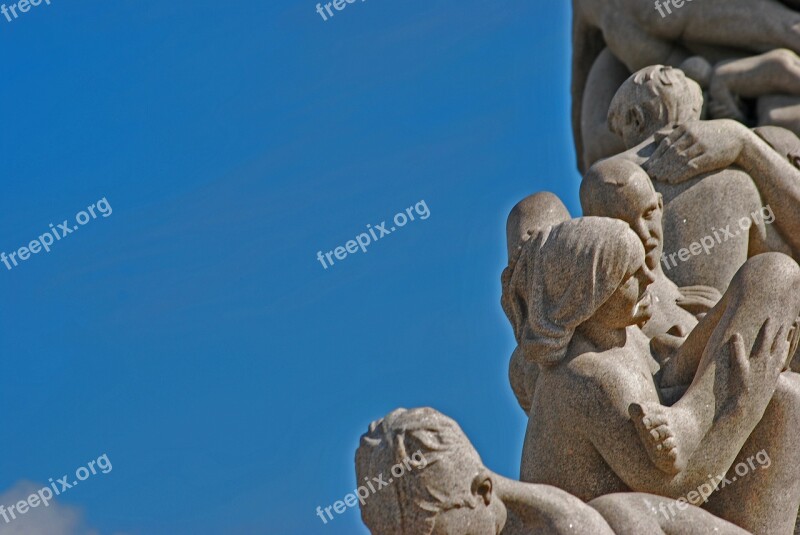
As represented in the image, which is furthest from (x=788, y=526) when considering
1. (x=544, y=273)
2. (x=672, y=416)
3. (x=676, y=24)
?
(x=676, y=24)

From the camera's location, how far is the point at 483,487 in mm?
5879

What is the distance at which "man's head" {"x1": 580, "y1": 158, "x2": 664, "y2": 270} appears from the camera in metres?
7.91

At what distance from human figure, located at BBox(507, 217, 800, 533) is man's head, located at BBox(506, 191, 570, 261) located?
1.09 m

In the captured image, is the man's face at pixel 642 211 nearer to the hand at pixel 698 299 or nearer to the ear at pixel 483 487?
the hand at pixel 698 299

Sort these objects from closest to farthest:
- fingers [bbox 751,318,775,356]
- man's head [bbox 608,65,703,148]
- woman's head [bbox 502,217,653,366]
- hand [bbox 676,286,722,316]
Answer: woman's head [bbox 502,217,653,366] < fingers [bbox 751,318,775,356] < hand [bbox 676,286,722,316] < man's head [bbox 608,65,703,148]

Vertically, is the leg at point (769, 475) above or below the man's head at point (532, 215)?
below

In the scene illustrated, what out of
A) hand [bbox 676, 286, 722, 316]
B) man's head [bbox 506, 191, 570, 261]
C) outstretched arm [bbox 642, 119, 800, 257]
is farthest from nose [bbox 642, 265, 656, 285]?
outstretched arm [bbox 642, 119, 800, 257]

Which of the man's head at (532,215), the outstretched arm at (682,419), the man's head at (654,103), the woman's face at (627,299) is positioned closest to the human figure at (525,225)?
the man's head at (532,215)

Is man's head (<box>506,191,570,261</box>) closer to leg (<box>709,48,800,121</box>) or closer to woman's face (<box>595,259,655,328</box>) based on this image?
woman's face (<box>595,259,655,328</box>)

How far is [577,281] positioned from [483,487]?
Result: 1277 mm

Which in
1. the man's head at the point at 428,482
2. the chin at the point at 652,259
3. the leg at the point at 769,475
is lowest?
the leg at the point at 769,475

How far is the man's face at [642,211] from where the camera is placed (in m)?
7.91

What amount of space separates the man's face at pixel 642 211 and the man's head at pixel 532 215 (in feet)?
1.19
